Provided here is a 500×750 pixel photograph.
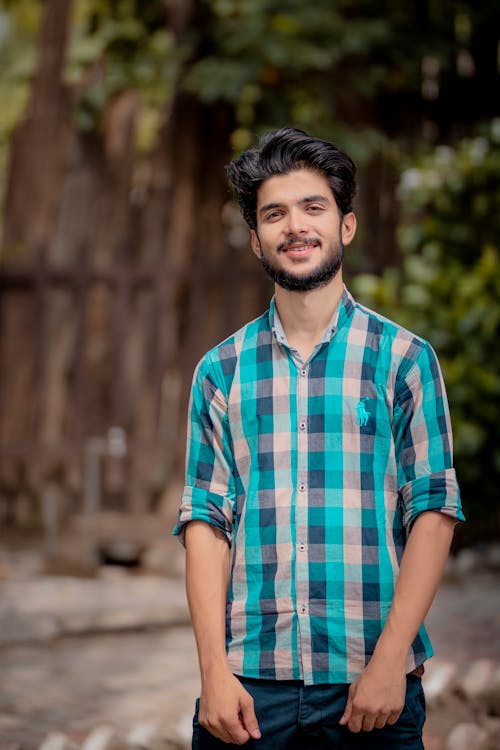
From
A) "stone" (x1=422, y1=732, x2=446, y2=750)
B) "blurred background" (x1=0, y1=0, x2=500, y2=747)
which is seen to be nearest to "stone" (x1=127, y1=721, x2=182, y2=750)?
"stone" (x1=422, y1=732, x2=446, y2=750)

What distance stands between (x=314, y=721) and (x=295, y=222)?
2.91 ft

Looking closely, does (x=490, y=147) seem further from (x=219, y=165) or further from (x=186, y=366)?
(x=186, y=366)

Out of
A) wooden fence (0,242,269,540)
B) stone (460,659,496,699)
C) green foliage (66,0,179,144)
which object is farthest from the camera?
green foliage (66,0,179,144)

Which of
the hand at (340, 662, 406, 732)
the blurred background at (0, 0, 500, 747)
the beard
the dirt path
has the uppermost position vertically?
the blurred background at (0, 0, 500, 747)

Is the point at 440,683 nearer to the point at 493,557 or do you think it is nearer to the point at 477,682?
the point at 477,682

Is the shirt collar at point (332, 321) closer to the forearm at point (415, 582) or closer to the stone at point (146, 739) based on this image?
the forearm at point (415, 582)

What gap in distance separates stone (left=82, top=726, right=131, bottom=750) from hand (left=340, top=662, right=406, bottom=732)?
4.93 feet

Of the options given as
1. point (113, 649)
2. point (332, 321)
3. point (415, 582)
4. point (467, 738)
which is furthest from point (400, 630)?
point (113, 649)

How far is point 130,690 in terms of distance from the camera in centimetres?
436

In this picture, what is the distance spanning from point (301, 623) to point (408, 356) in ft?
1.68

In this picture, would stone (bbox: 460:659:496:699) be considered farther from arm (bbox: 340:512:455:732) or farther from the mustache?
the mustache

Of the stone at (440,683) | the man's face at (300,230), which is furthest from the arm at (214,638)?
the stone at (440,683)

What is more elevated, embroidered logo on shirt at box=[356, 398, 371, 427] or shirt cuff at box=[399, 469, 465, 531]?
embroidered logo on shirt at box=[356, 398, 371, 427]

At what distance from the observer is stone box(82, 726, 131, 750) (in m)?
3.11
